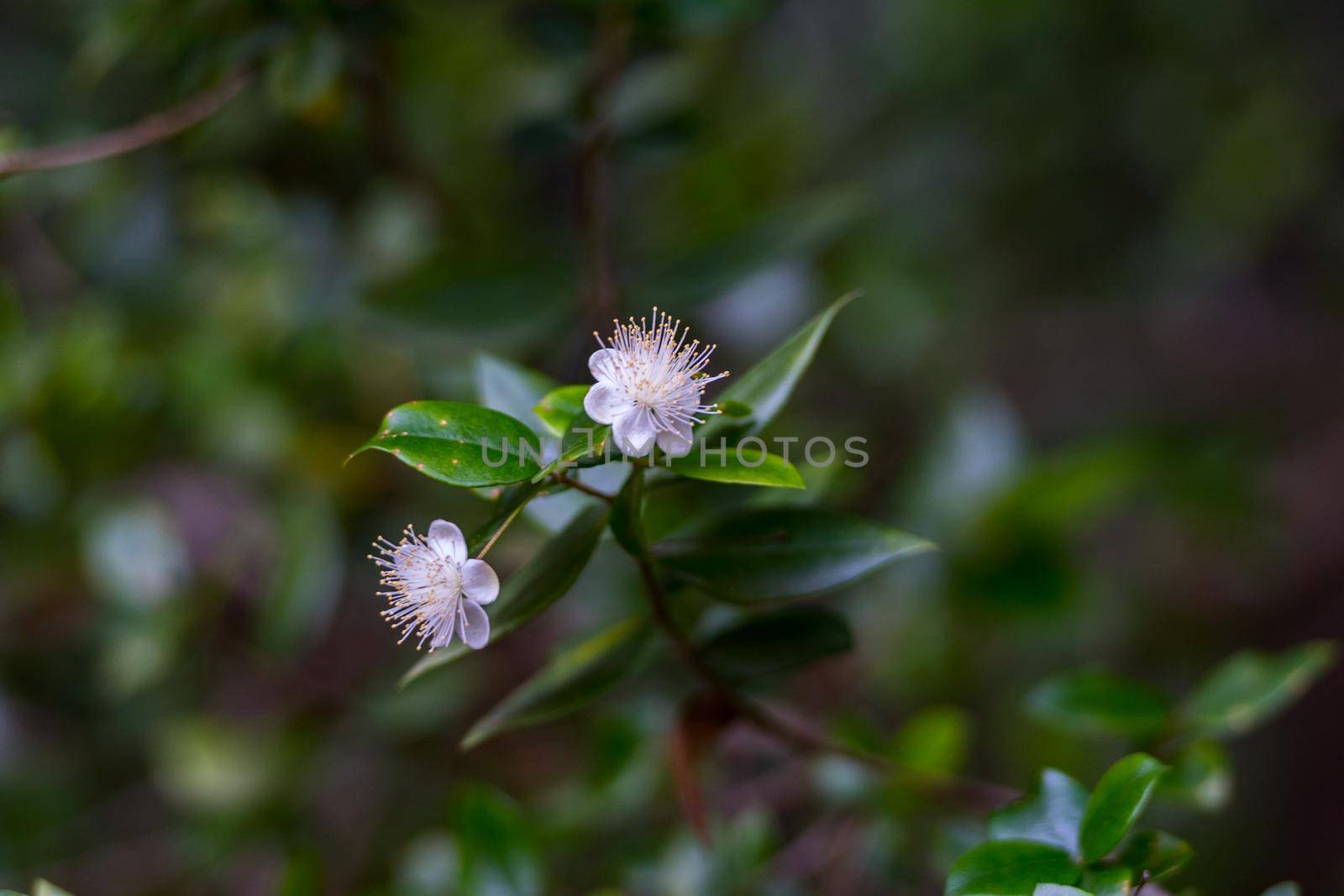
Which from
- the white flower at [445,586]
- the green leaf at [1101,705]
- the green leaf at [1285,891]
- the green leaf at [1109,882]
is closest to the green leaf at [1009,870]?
the green leaf at [1109,882]

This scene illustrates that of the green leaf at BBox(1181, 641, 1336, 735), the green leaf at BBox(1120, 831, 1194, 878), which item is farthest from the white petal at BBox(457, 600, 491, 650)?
the green leaf at BBox(1181, 641, 1336, 735)

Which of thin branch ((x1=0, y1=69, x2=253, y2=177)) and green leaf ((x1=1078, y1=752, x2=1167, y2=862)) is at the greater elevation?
thin branch ((x1=0, y1=69, x2=253, y2=177))

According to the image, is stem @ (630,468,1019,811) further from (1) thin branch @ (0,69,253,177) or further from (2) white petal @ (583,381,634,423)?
(1) thin branch @ (0,69,253,177)

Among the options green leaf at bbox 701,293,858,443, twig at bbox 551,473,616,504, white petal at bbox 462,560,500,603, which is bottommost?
white petal at bbox 462,560,500,603

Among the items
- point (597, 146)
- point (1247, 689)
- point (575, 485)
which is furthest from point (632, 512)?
point (597, 146)

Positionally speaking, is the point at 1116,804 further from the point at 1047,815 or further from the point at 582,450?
the point at 582,450

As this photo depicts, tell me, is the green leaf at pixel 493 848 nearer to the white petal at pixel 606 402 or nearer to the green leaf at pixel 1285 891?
the white petal at pixel 606 402
